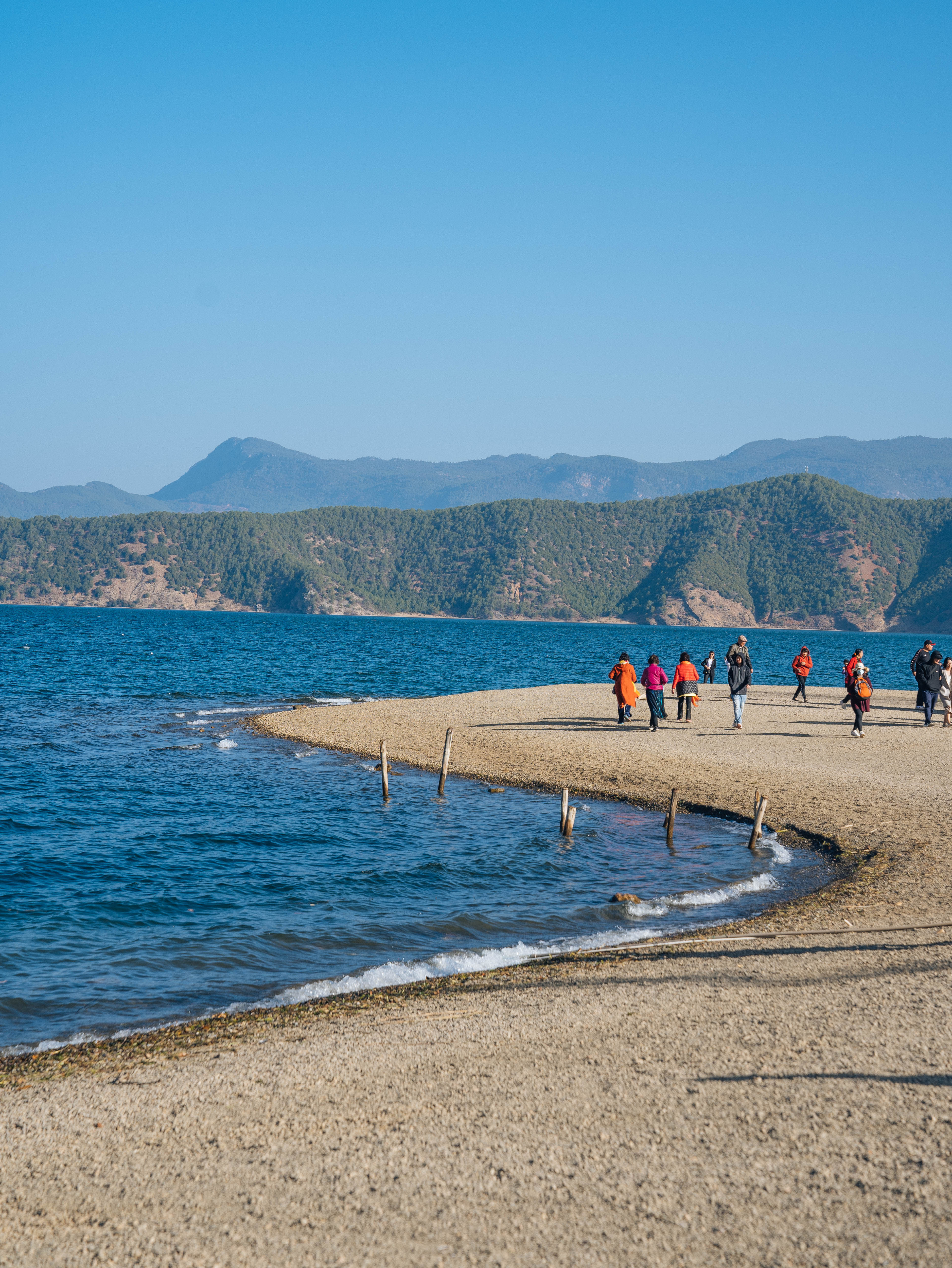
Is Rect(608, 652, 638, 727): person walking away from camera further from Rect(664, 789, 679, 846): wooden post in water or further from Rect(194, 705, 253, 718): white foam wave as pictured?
Rect(194, 705, 253, 718): white foam wave

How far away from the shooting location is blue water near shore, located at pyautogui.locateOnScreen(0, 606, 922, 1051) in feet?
35.5

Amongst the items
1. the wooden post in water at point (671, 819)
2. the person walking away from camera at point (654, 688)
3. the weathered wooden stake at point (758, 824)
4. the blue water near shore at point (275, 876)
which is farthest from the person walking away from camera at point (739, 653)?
the weathered wooden stake at point (758, 824)

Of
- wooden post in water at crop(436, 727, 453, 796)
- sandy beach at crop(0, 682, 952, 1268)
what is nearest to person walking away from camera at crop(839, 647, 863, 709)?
wooden post in water at crop(436, 727, 453, 796)

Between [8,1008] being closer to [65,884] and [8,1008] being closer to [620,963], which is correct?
[65,884]

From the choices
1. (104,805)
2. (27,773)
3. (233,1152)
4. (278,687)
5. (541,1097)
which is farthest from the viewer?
(278,687)

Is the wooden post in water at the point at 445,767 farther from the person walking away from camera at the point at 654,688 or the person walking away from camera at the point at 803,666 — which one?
the person walking away from camera at the point at 803,666

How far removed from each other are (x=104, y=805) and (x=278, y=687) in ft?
91.0

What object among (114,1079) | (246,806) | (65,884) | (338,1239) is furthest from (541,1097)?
(246,806)

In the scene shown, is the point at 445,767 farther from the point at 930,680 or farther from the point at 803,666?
the point at 803,666

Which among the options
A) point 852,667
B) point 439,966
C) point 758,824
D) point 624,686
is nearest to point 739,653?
point 852,667

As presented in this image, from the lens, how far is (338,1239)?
17.1 ft

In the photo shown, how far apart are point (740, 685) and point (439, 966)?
1880 centimetres

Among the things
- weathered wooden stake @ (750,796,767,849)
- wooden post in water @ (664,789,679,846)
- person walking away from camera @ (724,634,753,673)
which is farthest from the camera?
person walking away from camera @ (724,634,753,673)

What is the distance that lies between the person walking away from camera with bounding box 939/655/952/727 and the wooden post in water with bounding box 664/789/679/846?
15.6 m
